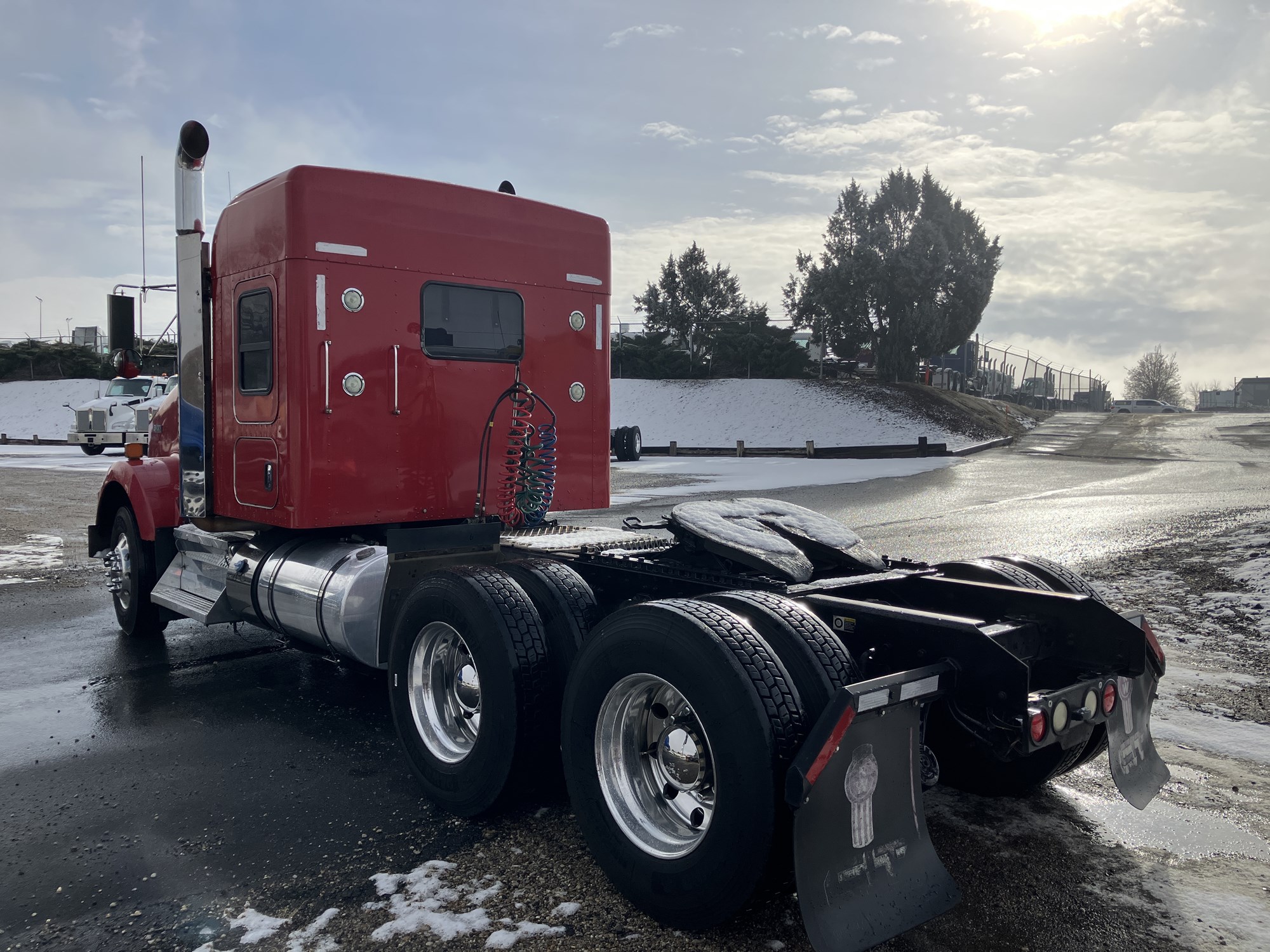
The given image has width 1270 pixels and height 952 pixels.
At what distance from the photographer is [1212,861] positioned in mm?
3332

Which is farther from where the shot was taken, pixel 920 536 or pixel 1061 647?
pixel 920 536

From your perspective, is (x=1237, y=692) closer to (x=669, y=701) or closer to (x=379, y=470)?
(x=669, y=701)

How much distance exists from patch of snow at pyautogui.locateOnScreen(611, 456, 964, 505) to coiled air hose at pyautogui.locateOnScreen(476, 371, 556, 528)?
380 inches

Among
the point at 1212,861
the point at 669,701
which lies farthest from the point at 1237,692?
the point at 669,701

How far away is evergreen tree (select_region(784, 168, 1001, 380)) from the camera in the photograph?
37688 mm

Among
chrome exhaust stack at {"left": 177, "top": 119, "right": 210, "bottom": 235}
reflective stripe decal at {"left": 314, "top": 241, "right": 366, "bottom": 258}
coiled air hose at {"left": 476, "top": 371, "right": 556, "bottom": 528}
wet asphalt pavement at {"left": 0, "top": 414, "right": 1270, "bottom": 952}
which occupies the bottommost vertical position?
wet asphalt pavement at {"left": 0, "top": 414, "right": 1270, "bottom": 952}

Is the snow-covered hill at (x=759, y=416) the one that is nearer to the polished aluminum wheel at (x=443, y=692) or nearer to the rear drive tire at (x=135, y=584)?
the rear drive tire at (x=135, y=584)

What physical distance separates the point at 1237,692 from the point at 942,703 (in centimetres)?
316

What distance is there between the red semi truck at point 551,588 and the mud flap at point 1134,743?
0.02 metres

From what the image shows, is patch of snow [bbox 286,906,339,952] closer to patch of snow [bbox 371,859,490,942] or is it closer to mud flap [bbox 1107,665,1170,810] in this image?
patch of snow [bbox 371,859,490,942]

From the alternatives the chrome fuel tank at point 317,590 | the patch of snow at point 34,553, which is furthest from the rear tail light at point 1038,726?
the patch of snow at point 34,553

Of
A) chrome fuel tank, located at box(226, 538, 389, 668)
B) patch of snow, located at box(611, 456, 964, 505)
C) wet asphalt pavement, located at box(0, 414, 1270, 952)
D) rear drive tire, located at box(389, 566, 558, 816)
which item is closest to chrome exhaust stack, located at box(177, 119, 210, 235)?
chrome fuel tank, located at box(226, 538, 389, 668)

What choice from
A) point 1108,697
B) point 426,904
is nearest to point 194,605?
point 426,904

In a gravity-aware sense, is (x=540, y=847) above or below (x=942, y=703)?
below
